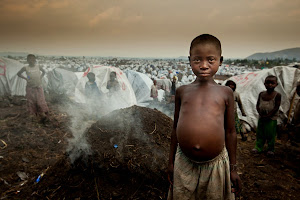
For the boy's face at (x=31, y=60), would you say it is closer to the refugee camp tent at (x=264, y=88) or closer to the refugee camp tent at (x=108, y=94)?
the refugee camp tent at (x=108, y=94)

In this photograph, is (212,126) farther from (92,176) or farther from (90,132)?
(90,132)

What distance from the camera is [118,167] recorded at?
2.29 meters

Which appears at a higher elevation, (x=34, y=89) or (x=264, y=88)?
(x=264, y=88)

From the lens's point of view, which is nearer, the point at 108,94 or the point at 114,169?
the point at 114,169

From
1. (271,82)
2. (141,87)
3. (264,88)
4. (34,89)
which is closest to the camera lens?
(271,82)

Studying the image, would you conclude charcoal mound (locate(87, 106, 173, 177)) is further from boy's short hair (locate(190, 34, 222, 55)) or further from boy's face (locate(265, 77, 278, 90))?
boy's face (locate(265, 77, 278, 90))

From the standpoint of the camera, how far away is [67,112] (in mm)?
6594

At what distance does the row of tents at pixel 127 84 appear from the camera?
5.50 meters

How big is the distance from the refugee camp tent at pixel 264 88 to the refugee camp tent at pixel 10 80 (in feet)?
29.7

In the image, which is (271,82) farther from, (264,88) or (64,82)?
(64,82)

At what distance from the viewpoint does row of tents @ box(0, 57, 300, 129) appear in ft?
18.0

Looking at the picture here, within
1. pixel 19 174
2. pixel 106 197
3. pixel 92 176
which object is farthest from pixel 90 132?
pixel 19 174

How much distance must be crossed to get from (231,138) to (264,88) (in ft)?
17.7

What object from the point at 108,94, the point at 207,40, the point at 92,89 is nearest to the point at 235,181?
the point at 207,40
